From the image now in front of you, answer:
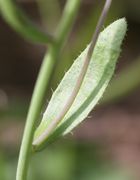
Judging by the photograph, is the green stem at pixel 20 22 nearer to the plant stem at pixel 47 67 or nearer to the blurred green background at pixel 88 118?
the plant stem at pixel 47 67

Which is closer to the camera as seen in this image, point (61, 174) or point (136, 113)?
point (61, 174)

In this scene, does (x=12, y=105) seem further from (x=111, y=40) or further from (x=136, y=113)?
(x=111, y=40)

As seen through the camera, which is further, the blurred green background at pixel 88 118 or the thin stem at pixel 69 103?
the blurred green background at pixel 88 118

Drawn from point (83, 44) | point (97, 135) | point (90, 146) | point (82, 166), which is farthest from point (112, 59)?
point (97, 135)

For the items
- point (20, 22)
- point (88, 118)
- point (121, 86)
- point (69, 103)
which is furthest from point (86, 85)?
point (121, 86)

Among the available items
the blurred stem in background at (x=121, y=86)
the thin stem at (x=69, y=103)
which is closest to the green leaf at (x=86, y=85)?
the thin stem at (x=69, y=103)
